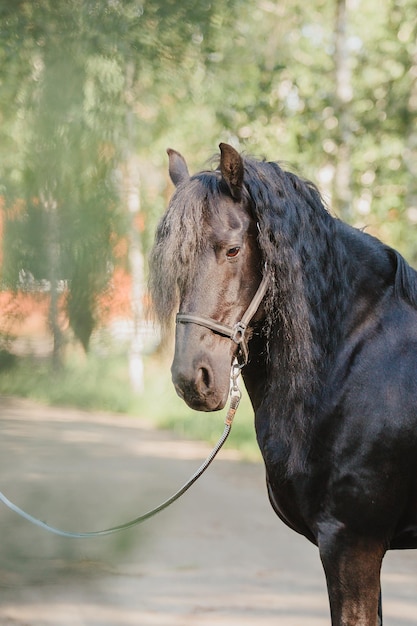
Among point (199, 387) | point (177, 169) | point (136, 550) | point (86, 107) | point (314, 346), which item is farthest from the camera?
point (136, 550)

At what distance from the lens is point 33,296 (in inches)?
86.2

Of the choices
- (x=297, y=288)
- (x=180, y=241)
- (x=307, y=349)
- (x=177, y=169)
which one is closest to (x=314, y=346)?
(x=307, y=349)

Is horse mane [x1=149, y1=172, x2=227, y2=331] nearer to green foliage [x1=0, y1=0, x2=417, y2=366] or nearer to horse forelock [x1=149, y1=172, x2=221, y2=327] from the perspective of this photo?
horse forelock [x1=149, y1=172, x2=221, y2=327]

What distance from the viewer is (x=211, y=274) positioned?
2492 millimetres

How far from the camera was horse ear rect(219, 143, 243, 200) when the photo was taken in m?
2.52

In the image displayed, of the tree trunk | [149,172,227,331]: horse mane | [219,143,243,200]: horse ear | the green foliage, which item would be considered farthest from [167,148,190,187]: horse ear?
the tree trunk

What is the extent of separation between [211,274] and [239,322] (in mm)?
184

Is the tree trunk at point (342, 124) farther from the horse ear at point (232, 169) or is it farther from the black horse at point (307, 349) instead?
the horse ear at point (232, 169)

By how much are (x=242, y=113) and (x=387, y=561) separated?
6.89 meters

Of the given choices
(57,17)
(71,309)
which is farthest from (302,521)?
(57,17)

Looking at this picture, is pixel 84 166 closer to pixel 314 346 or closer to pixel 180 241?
pixel 180 241

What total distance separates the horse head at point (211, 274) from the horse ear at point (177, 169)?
319 millimetres

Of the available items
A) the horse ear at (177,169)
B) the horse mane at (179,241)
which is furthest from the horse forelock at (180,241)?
the horse ear at (177,169)

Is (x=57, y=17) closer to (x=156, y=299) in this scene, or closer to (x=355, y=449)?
(x=156, y=299)
